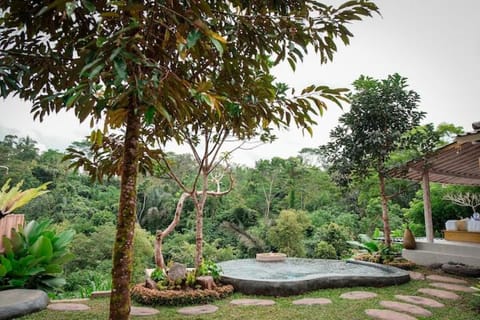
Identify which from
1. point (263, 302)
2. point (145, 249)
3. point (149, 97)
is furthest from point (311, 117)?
point (145, 249)

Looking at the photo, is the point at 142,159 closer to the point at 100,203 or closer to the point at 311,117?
the point at 311,117

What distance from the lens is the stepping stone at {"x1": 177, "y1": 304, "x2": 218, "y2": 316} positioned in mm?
3852

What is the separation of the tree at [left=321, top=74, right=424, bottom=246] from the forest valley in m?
2.25

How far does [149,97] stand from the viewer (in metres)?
1.67

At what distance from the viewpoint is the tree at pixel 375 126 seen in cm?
707

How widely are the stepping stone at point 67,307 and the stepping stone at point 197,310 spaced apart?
126 cm

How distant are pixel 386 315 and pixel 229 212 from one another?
11.7 metres

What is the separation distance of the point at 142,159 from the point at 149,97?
1842mm

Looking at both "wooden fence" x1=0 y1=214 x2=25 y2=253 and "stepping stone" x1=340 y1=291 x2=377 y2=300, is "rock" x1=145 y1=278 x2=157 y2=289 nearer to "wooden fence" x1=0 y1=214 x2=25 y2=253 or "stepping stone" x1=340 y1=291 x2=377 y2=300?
"wooden fence" x1=0 y1=214 x2=25 y2=253

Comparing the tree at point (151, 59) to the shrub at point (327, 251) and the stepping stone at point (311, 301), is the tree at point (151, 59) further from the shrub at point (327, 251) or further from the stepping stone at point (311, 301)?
the shrub at point (327, 251)

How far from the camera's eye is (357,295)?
455 centimetres

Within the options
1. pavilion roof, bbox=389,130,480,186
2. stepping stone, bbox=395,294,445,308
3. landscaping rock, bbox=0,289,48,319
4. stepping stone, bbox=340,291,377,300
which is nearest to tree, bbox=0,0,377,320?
landscaping rock, bbox=0,289,48,319

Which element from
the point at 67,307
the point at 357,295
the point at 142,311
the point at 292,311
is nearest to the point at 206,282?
the point at 142,311

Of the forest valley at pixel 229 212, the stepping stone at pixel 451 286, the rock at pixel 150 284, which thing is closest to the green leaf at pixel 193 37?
the rock at pixel 150 284
